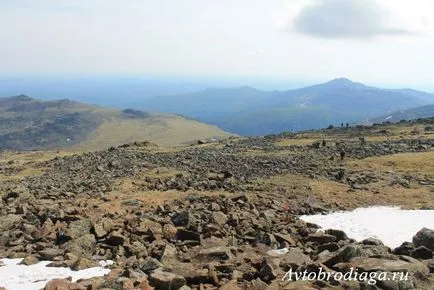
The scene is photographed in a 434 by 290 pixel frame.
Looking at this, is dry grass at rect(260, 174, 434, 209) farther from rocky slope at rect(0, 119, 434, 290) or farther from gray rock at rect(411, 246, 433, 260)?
gray rock at rect(411, 246, 433, 260)

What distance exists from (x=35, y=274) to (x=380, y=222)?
792 inches

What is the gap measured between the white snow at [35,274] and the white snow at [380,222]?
1413 centimetres

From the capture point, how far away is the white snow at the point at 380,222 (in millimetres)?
25156

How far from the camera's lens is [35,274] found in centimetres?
1870

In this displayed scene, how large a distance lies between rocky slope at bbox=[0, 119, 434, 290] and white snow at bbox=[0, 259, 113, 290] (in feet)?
1.88

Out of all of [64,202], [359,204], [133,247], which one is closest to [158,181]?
[64,202]

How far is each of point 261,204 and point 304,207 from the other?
3343mm

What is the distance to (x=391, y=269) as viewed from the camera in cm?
1609

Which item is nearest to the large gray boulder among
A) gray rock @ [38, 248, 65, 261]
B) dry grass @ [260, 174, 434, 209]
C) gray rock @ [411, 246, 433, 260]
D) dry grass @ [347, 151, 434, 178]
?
gray rock @ [411, 246, 433, 260]

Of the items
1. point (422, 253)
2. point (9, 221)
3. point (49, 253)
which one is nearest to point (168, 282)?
point (49, 253)

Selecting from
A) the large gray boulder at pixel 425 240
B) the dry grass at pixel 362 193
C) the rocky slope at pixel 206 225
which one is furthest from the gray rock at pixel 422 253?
the dry grass at pixel 362 193

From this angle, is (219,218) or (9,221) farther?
(219,218)

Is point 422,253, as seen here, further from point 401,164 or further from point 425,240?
point 401,164

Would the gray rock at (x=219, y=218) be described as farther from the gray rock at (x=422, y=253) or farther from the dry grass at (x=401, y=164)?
the dry grass at (x=401, y=164)
